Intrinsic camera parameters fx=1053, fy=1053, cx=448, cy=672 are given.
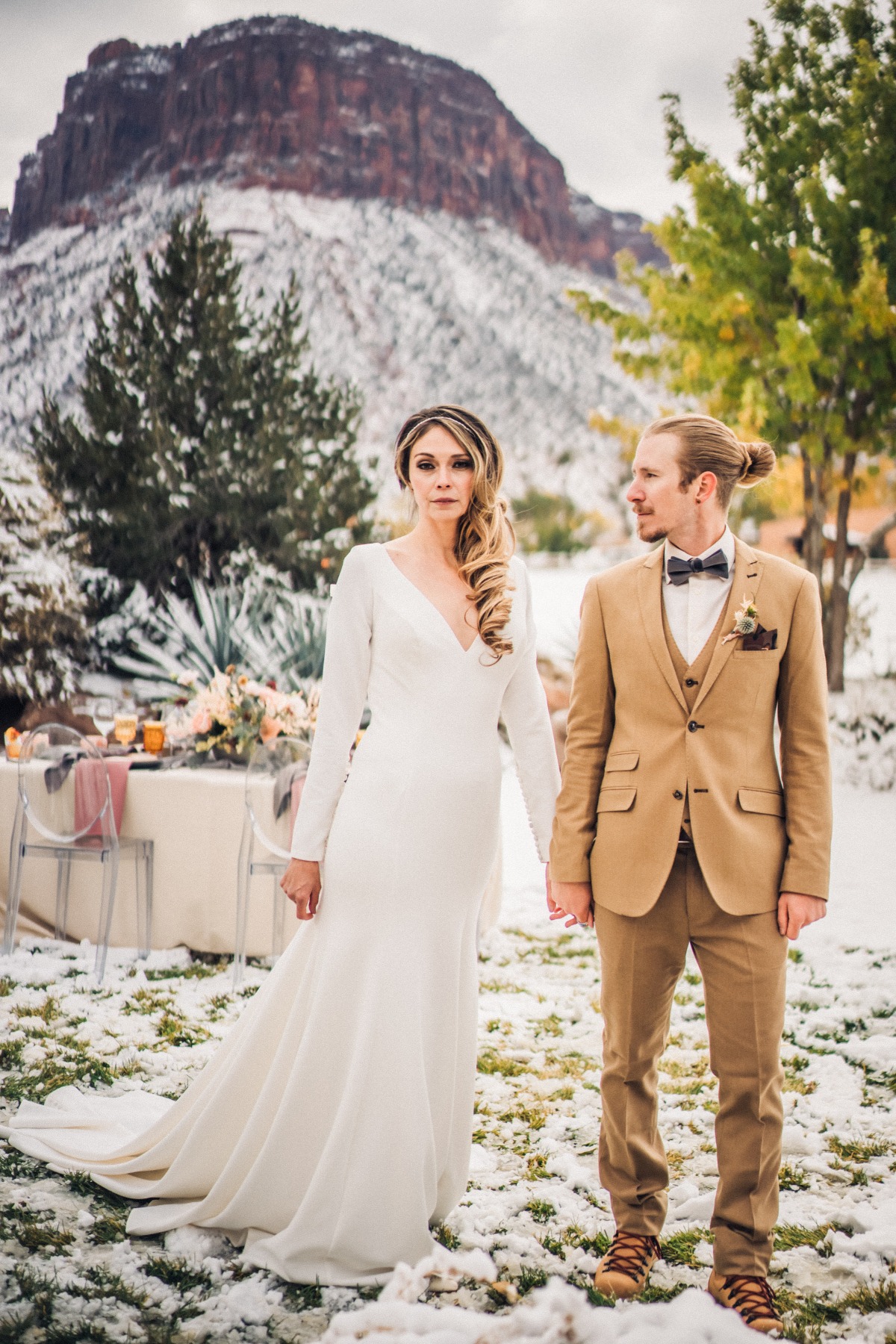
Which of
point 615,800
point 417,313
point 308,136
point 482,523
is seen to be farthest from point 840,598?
point 308,136

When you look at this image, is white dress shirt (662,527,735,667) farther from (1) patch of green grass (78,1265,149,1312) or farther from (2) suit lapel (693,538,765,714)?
(1) patch of green grass (78,1265,149,1312)

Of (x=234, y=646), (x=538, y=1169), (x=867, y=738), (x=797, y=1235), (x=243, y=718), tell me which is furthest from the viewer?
(x=867, y=738)

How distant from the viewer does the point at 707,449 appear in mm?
2219

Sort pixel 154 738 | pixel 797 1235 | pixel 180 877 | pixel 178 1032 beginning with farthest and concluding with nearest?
pixel 154 738
pixel 180 877
pixel 178 1032
pixel 797 1235

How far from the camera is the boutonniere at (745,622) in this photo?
214cm

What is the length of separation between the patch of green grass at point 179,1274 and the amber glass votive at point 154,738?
3.41 metres

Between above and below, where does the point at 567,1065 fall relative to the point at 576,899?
below

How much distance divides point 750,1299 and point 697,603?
1.44 meters

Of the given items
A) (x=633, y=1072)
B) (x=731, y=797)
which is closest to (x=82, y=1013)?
(x=633, y=1072)

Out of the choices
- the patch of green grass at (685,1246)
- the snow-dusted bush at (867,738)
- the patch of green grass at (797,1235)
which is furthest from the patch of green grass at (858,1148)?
the snow-dusted bush at (867,738)

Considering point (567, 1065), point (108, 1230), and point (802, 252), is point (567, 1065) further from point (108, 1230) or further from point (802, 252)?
point (802, 252)

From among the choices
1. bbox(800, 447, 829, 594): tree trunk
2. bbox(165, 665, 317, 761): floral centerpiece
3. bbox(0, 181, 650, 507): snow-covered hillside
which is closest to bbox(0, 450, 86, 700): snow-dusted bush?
bbox(165, 665, 317, 761): floral centerpiece

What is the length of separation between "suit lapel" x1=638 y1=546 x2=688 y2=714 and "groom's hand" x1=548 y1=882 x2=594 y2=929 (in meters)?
0.46

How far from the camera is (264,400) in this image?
16.2m
